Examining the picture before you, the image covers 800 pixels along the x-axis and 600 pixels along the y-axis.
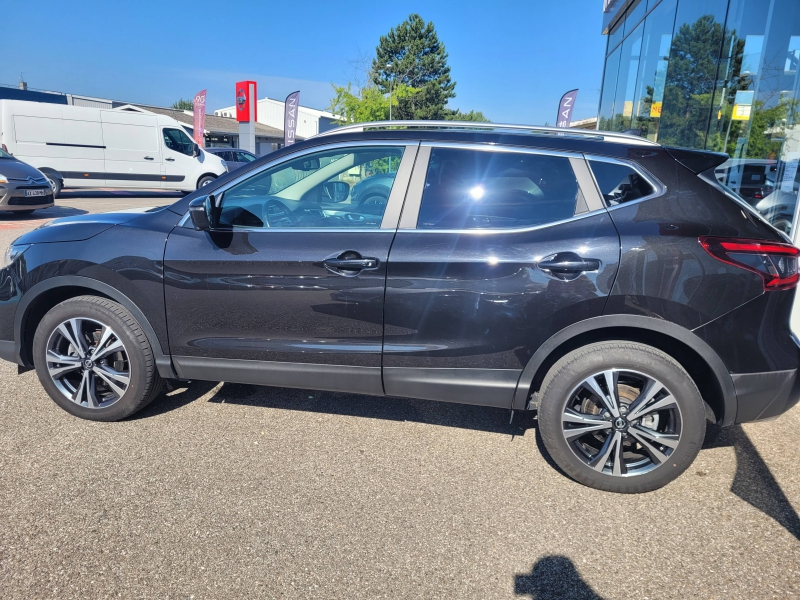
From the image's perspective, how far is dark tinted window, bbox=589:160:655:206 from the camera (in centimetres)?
274

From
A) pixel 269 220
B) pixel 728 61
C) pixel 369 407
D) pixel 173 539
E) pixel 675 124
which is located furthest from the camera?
pixel 675 124

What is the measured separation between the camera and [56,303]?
349cm

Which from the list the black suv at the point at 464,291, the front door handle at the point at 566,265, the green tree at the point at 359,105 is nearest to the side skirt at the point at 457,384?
the black suv at the point at 464,291

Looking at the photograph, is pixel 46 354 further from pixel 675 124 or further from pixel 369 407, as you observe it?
pixel 675 124

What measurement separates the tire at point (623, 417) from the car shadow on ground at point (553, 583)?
2.04 ft

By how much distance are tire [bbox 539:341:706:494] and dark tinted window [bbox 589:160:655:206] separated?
28.5 inches

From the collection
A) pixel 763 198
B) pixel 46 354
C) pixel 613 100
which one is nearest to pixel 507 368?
pixel 46 354

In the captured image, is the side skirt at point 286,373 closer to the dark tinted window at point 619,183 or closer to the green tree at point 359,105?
the dark tinted window at point 619,183

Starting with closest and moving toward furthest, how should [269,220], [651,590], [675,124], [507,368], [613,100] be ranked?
[651,590] → [507,368] → [269,220] → [675,124] → [613,100]

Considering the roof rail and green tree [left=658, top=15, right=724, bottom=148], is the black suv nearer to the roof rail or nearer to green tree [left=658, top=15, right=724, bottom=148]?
the roof rail

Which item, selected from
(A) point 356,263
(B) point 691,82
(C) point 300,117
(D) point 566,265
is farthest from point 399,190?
(C) point 300,117

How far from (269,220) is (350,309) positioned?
756mm

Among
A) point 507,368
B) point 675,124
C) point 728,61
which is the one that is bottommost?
point 507,368

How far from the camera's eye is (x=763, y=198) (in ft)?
21.7
